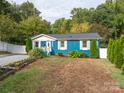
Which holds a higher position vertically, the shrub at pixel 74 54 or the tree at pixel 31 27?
the tree at pixel 31 27

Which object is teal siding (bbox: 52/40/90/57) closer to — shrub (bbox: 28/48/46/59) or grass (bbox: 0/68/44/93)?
shrub (bbox: 28/48/46/59)

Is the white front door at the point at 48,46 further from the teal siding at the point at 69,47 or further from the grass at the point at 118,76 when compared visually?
the grass at the point at 118,76

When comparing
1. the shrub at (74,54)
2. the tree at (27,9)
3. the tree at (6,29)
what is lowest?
the shrub at (74,54)

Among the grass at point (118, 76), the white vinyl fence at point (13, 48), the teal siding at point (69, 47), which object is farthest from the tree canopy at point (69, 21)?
the grass at point (118, 76)

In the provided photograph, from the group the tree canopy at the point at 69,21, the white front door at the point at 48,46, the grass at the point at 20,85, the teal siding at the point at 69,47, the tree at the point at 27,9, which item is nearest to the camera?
the grass at the point at 20,85

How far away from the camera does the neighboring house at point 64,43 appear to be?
34.8m

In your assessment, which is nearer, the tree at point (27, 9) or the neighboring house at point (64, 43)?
the neighboring house at point (64, 43)

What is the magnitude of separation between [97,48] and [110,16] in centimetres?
2596

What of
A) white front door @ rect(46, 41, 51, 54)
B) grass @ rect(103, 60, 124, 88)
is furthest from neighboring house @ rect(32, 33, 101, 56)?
grass @ rect(103, 60, 124, 88)

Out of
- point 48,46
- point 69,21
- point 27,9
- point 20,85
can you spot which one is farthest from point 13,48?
point 69,21

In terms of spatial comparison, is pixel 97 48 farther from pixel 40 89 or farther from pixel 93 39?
pixel 40 89

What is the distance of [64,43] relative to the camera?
36188 millimetres

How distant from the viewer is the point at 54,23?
81812mm

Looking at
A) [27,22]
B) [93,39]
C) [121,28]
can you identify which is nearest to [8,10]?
[27,22]
